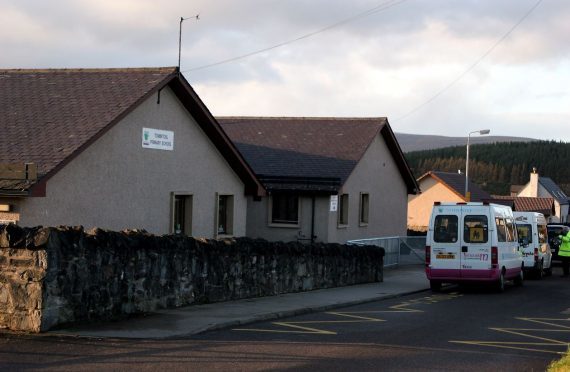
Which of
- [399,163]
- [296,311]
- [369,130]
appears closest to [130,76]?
[296,311]

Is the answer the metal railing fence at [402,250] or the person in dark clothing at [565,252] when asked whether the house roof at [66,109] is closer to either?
the metal railing fence at [402,250]

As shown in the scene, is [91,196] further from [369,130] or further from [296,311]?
[369,130]

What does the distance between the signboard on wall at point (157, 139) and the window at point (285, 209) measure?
10.9 meters

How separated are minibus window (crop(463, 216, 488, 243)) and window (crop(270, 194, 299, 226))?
34.7ft

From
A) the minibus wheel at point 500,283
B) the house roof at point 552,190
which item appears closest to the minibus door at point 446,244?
the minibus wheel at point 500,283

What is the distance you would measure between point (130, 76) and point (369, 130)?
1602 cm

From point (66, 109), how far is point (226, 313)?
8075mm

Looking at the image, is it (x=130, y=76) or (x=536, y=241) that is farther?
(x=536, y=241)

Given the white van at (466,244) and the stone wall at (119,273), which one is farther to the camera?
the white van at (466,244)

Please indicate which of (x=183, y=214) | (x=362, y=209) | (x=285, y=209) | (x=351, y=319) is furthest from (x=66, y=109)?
(x=362, y=209)

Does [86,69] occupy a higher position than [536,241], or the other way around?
[86,69]

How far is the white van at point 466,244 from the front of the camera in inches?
938

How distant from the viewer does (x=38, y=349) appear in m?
10.9

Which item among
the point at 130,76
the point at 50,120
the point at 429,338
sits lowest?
the point at 429,338
